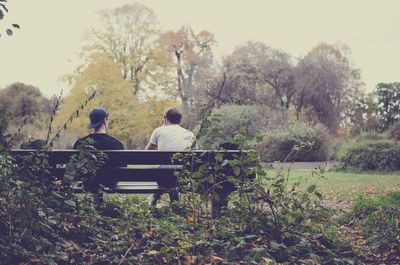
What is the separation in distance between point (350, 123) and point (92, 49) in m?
18.1

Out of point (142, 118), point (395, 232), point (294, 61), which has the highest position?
point (294, 61)

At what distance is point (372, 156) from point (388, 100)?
1803 cm

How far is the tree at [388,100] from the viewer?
32531 mm

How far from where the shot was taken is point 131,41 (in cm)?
3909

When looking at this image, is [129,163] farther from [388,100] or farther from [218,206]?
[388,100]

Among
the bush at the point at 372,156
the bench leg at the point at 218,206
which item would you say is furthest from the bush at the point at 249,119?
the bench leg at the point at 218,206

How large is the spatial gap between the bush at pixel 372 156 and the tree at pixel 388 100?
1608 centimetres

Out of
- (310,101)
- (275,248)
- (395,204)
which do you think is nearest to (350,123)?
(310,101)

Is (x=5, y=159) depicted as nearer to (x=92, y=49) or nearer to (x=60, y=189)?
(x=60, y=189)

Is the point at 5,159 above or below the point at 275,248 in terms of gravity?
above

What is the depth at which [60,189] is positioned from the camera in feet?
12.1

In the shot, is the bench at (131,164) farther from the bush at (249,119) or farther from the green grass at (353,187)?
the bush at (249,119)

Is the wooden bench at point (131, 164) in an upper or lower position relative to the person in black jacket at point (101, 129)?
lower

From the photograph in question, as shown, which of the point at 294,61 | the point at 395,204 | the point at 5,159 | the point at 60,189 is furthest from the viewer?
the point at 294,61
